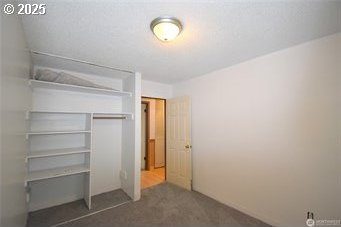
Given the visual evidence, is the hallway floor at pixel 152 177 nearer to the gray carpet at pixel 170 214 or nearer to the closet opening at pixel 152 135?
the closet opening at pixel 152 135

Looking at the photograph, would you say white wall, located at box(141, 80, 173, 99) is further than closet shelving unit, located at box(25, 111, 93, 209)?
Yes

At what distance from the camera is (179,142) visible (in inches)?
141

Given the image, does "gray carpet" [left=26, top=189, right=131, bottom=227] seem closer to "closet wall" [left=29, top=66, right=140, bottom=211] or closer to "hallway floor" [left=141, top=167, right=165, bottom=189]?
"closet wall" [left=29, top=66, right=140, bottom=211]

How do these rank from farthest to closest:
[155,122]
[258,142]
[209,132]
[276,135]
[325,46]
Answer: [155,122] → [209,132] → [258,142] → [276,135] → [325,46]

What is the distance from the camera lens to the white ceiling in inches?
53.2

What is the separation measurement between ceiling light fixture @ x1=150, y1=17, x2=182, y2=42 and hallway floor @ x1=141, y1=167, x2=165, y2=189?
10.00 feet

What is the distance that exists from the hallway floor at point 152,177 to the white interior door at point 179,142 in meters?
0.31

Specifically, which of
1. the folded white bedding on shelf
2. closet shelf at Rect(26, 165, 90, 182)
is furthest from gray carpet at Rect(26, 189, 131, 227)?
the folded white bedding on shelf

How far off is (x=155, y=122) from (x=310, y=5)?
416 centimetres

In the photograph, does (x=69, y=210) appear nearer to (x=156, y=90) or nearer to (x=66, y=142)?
(x=66, y=142)

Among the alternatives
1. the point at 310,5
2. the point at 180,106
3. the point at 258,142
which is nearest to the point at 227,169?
the point at 258,142

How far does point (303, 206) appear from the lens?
1.89 m

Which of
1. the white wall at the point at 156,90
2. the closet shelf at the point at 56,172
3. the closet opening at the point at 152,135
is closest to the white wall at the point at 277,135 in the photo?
the white wall at the point at 156,90

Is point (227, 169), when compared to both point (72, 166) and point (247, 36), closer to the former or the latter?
point (247, 36)
